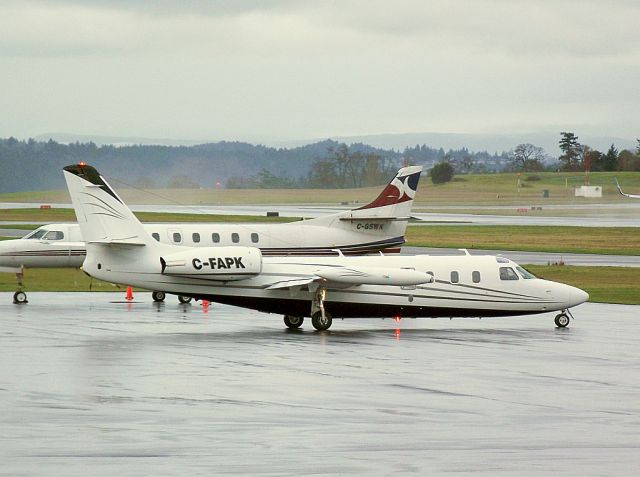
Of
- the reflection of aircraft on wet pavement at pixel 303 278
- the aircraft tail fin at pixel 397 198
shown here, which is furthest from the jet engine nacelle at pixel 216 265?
the aircraft tail fin at pixel 397 198

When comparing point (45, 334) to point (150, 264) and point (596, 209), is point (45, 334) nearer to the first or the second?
point (150, 264)

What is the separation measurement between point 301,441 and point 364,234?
33.1 m

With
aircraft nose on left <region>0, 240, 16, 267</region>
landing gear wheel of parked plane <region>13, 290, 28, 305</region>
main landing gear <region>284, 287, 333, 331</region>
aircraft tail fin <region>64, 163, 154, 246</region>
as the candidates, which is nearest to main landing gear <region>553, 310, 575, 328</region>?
main landing gear <region>284, 287, 333, 331</region>

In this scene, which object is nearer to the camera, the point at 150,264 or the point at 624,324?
the point at 150,264

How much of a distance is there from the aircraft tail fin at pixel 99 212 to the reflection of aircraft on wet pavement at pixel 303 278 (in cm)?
3

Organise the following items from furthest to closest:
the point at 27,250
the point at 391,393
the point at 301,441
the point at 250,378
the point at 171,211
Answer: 1. the point at 171,211
2. the point at 27,250
3. the point at 250,378
4. the point at 391,393
5. the point at 301,441

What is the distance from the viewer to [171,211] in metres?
132

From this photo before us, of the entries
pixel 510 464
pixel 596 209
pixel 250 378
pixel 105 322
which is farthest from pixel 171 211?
pixel 510 464

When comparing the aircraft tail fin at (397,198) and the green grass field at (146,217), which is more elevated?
the aircraft tail fin at (397,198)

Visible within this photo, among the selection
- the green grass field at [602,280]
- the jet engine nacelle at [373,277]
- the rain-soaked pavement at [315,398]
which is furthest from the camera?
the green grass field at [602,280]

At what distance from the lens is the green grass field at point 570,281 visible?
50.0m

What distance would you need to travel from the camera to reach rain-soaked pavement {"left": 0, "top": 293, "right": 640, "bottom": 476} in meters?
17.8

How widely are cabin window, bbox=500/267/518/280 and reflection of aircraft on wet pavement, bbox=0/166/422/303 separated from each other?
12880 mm

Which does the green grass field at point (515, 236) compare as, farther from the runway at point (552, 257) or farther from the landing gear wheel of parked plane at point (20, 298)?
the landing gear wheel of parked plane at point (20, 298)
